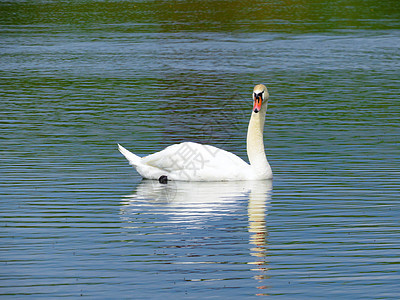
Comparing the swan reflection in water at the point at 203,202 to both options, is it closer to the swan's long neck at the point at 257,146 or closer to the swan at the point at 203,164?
the swan at the point at 203,164

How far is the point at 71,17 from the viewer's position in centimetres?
6525

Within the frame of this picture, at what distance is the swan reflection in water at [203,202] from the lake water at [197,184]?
4cm

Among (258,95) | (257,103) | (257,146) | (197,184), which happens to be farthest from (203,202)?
(258,95)

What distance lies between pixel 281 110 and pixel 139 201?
11.8 m

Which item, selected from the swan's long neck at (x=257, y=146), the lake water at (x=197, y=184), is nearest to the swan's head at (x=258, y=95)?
the swan's long neck at (x=257, y=146)

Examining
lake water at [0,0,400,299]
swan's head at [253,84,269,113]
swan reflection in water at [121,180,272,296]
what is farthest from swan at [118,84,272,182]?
lake water at [0,0,400,299]

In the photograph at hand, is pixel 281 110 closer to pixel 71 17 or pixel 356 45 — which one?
pixel 356 45

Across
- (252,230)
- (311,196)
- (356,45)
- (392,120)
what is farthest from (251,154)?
(356,45)

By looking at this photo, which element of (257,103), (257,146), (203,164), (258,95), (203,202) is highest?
(258,95)

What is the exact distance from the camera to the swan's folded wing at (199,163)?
15.7 metres

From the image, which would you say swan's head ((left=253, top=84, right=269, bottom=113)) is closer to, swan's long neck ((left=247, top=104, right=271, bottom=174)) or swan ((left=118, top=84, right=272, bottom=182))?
swan ((left=118, top=84, right=272, bottom=182))

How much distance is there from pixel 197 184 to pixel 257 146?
132 cm

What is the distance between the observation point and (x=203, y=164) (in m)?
15.8

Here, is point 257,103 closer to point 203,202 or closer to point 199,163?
point 199,163
